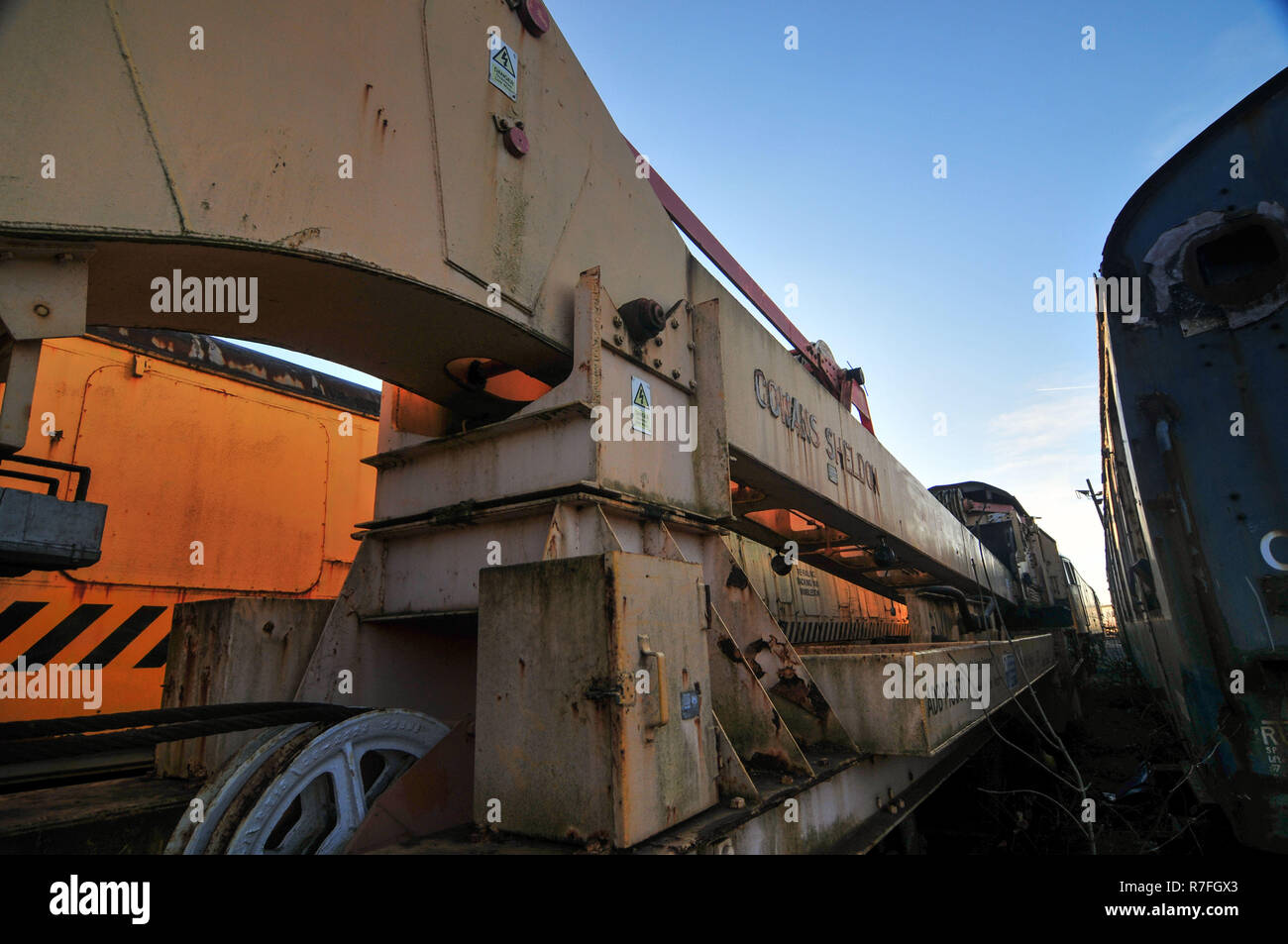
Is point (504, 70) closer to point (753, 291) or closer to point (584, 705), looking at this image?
point (584, 705)

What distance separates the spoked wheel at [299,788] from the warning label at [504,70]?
219 centimetres

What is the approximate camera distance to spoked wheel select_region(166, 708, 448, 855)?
1581 mm

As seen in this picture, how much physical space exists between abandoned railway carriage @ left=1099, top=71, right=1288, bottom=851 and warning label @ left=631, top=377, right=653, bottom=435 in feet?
6.54

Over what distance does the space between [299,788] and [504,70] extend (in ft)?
8.00

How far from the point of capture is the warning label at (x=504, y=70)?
228cm

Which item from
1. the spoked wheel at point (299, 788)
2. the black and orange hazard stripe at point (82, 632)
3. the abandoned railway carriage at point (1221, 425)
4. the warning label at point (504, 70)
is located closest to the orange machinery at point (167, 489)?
the black and orange hazard stripe at point (82, 632)

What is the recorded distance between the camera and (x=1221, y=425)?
2441mm

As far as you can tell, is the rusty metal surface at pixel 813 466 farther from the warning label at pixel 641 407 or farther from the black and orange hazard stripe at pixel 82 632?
the black and orange hazard stripe at pixel 82 632

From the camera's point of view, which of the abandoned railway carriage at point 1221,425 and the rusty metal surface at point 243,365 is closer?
the abandoned railway carriage at point 1221,425

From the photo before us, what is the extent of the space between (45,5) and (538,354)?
1520mm

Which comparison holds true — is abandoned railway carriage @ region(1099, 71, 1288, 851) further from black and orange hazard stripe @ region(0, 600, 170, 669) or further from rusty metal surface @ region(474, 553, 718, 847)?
black and orange hazard stripe @ region(0, 600, 170, 669)

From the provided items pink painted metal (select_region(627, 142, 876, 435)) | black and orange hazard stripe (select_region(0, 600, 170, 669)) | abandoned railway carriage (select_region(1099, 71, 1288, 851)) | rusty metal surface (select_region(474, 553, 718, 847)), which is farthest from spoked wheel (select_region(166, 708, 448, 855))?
pink painted metal (select_region(627, 142, 876, 435))

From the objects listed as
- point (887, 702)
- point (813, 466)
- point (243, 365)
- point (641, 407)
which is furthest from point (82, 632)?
point (813, 466)

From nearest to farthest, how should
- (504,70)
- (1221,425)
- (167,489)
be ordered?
(504,70) < (1221,425) < (167,489)
